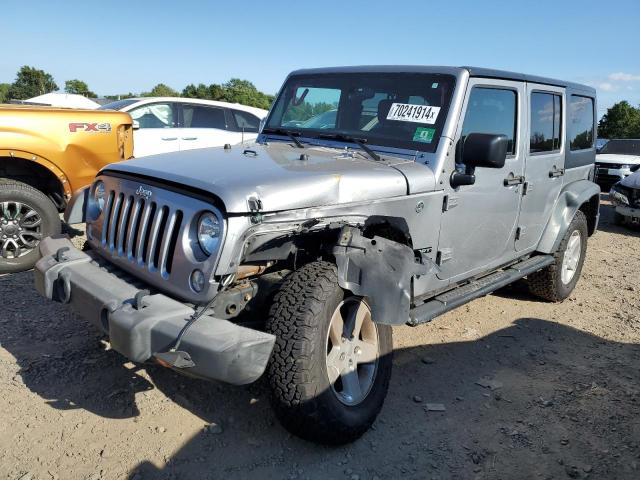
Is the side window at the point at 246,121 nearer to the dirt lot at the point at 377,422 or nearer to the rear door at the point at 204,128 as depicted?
the rear door at the point at 204,128

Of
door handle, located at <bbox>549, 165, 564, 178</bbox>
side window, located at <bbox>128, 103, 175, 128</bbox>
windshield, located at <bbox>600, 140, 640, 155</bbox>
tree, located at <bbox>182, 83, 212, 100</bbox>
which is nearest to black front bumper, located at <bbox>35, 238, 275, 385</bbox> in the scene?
door handle, located at <bbox>549, 165, 564, 178</bbox>

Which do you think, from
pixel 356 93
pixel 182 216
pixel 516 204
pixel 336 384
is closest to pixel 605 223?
pixel 516 204

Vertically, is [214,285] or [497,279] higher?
[214,285]

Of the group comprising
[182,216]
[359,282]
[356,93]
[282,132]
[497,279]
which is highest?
[356,93]

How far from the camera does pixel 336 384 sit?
9.84 feet

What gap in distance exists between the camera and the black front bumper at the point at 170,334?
227cm

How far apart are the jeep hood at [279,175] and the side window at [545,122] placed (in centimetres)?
157

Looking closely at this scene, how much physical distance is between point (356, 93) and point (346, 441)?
2.39 m

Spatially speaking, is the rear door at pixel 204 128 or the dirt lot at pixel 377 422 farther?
the rear door at pixel 204 128

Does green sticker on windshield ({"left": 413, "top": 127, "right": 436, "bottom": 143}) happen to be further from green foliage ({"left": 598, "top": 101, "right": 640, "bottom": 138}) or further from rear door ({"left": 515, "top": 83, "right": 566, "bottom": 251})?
green foliage ({"left": 598, "top": 101, "right": 640, "bottom": 138})

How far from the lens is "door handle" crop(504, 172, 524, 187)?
400 cm

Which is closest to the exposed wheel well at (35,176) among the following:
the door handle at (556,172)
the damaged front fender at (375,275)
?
the damaged front fender at (375,275)

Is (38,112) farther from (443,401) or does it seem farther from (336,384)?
(443,401)

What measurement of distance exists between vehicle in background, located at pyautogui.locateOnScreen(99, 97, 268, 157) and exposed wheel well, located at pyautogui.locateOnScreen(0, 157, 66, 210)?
2.50m
